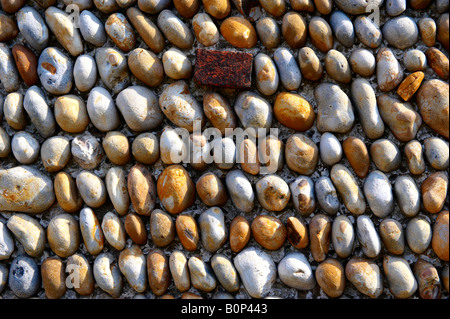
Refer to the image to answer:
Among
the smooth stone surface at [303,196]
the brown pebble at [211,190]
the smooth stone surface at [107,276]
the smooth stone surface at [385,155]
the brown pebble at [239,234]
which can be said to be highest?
the smooth stone surface at [385,155]

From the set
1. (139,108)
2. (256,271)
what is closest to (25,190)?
(139,108)

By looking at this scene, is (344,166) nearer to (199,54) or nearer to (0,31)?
(199,54)

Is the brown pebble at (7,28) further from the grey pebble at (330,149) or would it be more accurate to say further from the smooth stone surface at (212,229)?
the grey pebble at (330,149)

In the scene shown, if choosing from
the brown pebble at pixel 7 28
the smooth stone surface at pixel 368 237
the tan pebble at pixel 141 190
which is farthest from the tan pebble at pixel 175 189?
the brown pebble at pixel 7 28

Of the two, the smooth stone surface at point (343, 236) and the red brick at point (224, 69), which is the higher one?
the red brick at point (224, 69)

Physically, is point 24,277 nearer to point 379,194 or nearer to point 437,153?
point 379,194

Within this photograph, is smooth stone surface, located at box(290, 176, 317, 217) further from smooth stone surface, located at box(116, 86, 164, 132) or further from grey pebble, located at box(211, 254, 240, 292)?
smooth stone surface, located at box(116, 86, 164, 132)

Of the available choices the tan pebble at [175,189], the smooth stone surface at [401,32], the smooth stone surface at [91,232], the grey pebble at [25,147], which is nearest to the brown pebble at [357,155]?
the smooth stone surface at [401,32]
